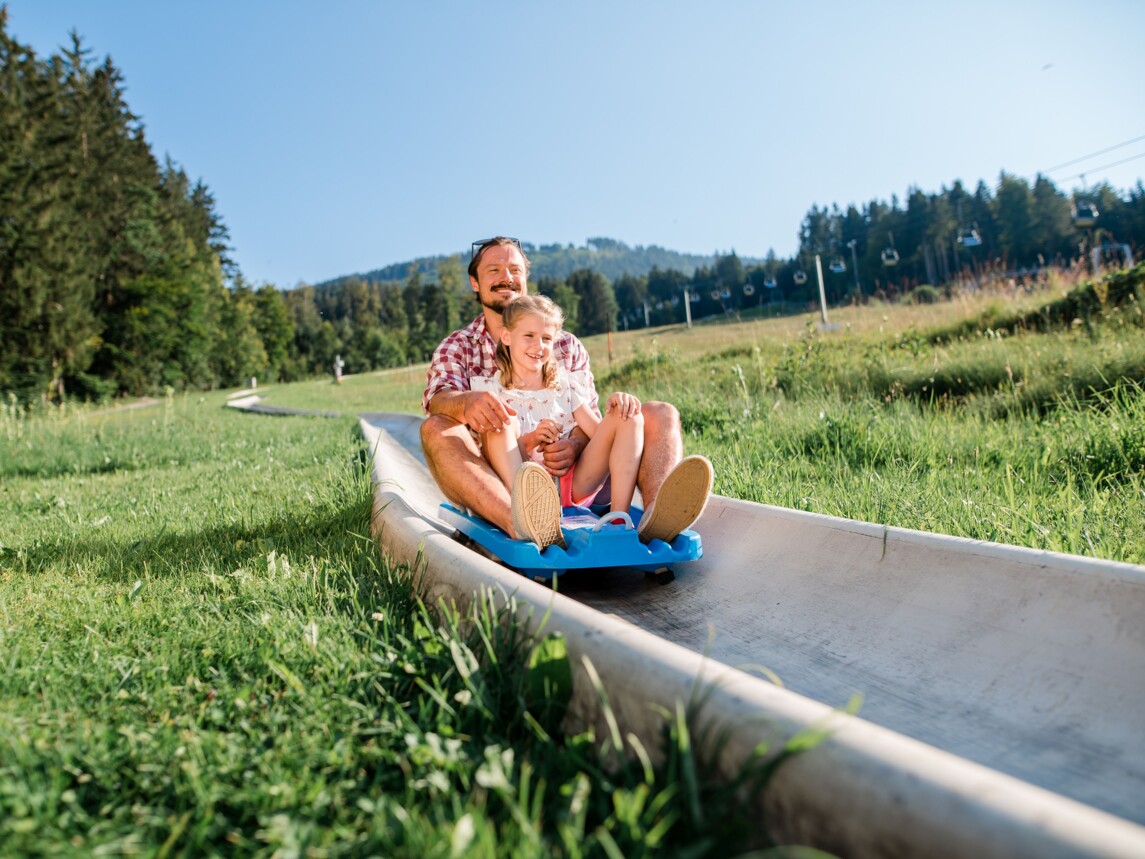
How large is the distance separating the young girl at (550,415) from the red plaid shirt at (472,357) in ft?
0.27

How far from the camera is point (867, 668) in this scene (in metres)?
2.05

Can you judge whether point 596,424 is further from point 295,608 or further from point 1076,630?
point 1076,630

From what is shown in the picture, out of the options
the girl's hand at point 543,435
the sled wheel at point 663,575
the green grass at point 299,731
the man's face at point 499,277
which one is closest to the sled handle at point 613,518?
the sled wheel at point 663,575

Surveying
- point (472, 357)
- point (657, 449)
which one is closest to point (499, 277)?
point (472, 357)

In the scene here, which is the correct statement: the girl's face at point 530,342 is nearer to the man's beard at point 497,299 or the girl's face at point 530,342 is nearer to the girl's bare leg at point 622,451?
the man's beard at point 497,299

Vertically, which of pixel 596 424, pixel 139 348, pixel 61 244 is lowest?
pixel 596 424

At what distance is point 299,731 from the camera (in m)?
1.50

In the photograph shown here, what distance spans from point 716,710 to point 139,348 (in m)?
41.1

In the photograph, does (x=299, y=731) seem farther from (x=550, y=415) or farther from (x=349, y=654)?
(x=550, y=415)

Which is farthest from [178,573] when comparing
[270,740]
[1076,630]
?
[1076,630]

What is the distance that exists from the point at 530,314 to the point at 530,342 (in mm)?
124

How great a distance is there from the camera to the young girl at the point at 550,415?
9.84 feet

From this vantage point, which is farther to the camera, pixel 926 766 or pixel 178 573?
pixel 178 573

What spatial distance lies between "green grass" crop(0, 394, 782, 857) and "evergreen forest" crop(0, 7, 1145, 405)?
12.5ft
